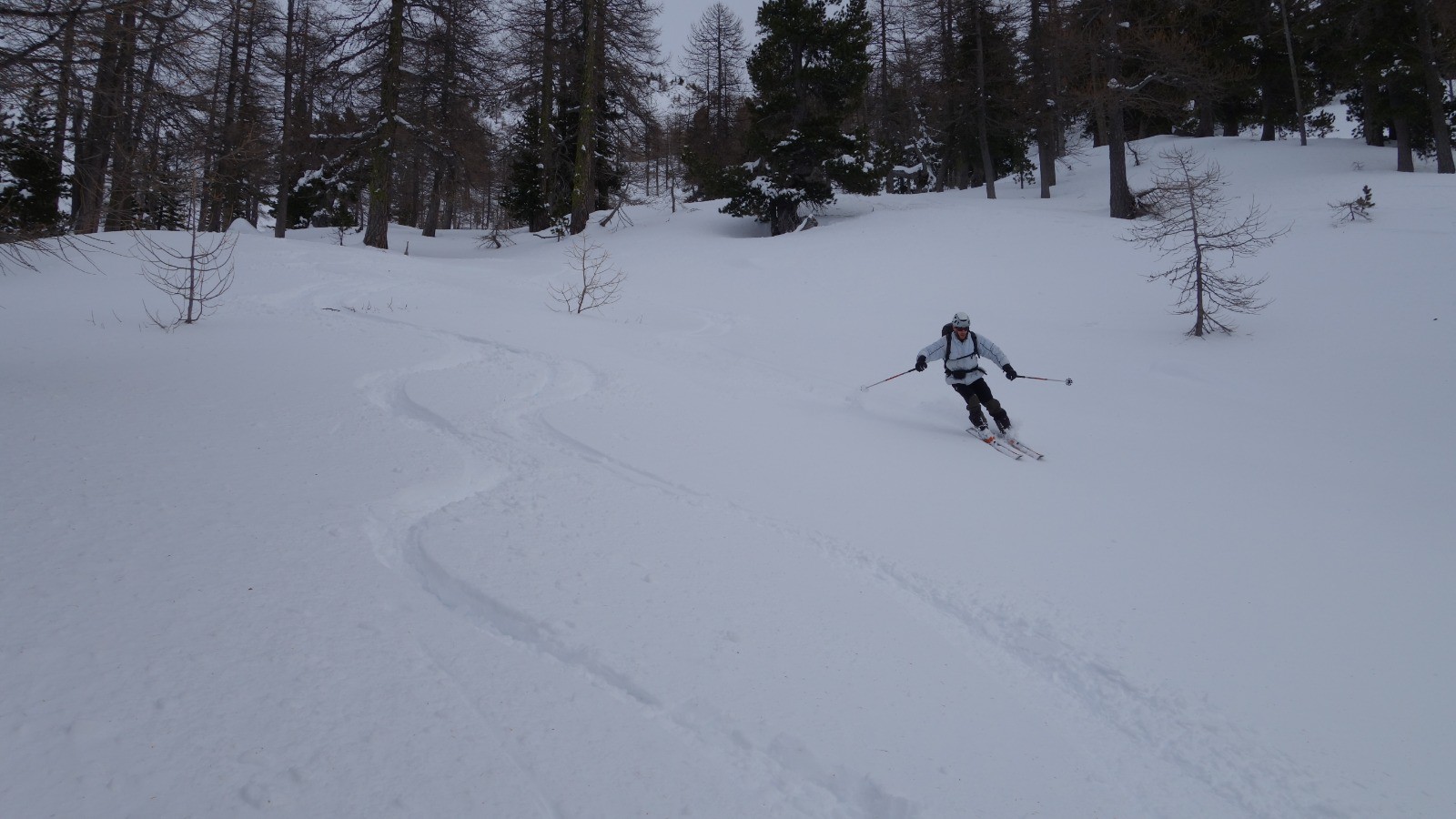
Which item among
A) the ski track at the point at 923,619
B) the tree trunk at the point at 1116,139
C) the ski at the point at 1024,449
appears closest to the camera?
the ski track at the point at 923,619

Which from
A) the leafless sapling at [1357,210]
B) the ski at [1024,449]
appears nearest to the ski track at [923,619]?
the ski at [1024,449]

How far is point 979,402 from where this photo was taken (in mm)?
8281

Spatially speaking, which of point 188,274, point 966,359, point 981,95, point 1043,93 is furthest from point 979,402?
point 981,95

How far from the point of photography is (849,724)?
3113mm

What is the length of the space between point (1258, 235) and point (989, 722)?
17339 millimetres

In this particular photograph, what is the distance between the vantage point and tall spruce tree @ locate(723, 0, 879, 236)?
21391 millimetres

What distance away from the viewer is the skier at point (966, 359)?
27.1ft

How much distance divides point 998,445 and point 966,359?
118cm

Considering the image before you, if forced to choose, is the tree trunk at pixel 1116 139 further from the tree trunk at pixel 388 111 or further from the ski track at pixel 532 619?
the tree trunk at pixel 388 111

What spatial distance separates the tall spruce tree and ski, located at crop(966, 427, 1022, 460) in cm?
1551

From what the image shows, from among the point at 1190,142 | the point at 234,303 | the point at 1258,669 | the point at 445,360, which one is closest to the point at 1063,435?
the point at 1258,669

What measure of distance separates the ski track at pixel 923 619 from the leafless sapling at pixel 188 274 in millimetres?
6359

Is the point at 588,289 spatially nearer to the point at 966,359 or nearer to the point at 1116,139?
the point at 966,359

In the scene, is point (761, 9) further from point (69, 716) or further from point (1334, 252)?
point (69, 716)
